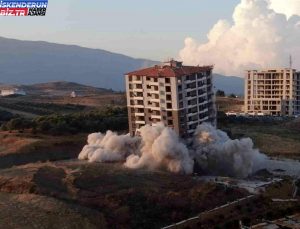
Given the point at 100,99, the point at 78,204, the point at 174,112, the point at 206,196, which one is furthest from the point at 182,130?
the point at 100,99

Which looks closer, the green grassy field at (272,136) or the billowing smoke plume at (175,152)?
the billowing smoke plume at (175,152)

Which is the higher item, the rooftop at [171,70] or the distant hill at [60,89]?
the rooftop at [171,70]

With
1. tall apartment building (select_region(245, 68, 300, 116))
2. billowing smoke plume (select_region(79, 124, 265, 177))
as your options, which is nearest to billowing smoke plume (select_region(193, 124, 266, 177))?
billowing smoke plume (select_region(79, 124, 265, 177))

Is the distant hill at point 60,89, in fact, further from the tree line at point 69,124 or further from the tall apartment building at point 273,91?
the tree line at point 69,124

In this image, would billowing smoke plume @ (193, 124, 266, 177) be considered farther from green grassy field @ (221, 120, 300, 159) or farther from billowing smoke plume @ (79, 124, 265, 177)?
green grassy field @ (221, 120, 300, 159)

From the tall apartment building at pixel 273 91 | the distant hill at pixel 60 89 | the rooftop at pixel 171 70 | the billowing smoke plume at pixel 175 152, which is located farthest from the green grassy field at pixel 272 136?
the distant hill at pixel 60 89

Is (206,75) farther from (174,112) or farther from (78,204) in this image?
(78,204)

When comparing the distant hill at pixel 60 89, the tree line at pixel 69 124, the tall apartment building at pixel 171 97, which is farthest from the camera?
the distant hill at pixel 60 89
